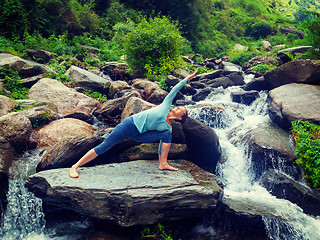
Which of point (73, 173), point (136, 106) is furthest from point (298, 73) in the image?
point (73, 173)

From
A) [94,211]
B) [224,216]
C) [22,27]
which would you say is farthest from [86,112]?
[22,27]

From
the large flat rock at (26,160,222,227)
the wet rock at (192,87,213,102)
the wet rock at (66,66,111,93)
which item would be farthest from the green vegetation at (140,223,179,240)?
the wet rock at (192,87,213,102)

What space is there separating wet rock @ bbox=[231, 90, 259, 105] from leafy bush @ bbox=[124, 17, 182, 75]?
3857mm

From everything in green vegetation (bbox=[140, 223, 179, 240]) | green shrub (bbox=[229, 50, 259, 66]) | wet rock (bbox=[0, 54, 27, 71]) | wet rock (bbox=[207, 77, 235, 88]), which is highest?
wet rock (bbox=[0, 54, 27, 71])

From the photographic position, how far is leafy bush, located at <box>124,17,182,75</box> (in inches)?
508

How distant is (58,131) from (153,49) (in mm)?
7771

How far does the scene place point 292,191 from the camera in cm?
582

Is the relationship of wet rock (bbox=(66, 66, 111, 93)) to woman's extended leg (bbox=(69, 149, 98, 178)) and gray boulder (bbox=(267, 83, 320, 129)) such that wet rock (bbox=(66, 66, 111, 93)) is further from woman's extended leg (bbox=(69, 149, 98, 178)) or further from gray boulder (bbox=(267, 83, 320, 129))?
gray boulder (bbox=(267, 83, 320, 129))

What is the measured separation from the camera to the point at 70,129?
7.35 m

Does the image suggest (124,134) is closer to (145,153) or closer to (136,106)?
(145,153)

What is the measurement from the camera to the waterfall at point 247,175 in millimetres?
4918

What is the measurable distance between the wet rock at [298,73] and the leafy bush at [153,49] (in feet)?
18.1

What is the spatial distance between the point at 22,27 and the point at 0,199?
44.2 ft

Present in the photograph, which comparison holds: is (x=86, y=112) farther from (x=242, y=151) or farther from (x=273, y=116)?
(x=273, y=116)
